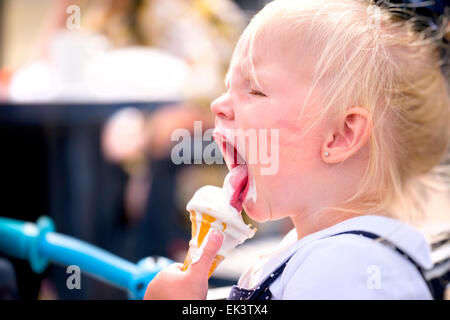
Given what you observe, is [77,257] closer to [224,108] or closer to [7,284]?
[7,284]

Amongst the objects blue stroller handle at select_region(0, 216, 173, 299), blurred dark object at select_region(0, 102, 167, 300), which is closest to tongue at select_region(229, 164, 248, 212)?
blue stroller handle at select_region(0, 216, 173, 299)

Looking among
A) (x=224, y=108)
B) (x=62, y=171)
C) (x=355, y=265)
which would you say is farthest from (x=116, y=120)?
(x=355, y=265)

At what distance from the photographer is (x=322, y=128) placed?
61 cm

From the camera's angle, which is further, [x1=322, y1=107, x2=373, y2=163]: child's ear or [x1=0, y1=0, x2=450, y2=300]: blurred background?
[x1=0, y1=0, x2=450, y2=300]: blurred background

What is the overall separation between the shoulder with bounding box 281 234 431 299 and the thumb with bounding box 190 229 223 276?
73 millimetres

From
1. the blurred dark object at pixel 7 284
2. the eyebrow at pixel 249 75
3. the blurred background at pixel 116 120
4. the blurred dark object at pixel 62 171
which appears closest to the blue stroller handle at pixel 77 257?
the blurred dark object at pixel 7 284

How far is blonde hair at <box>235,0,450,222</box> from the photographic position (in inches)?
23.7

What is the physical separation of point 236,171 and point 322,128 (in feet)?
0.33

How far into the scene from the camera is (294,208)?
2.09 feet

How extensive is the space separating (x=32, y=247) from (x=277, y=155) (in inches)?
18.7

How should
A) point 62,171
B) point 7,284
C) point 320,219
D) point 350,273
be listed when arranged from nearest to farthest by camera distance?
1. point 350,273
2. point 320,219
3. point 7,284
4. point 62,171

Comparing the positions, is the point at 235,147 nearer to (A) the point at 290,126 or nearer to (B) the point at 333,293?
(A) the point at 290,126

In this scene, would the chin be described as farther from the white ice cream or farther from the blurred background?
the blurred background
